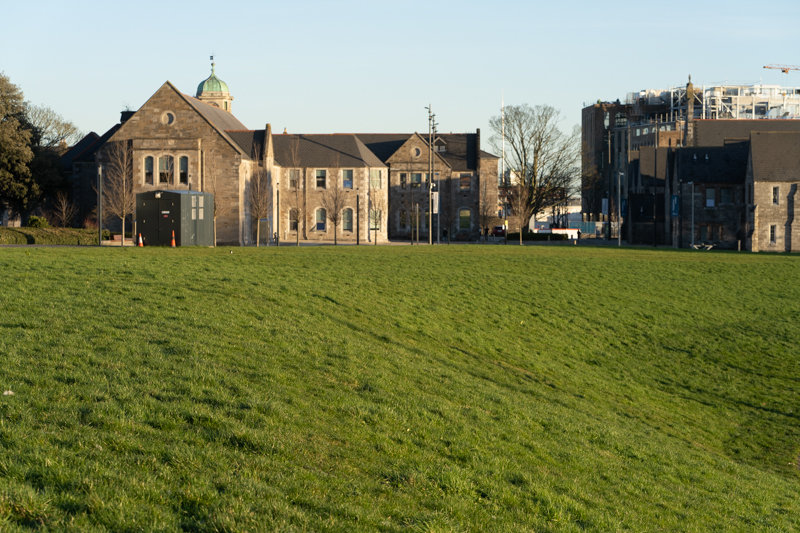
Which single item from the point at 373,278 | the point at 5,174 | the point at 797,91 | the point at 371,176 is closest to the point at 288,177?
the point at 371,176

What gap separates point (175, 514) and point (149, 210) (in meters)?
35.9

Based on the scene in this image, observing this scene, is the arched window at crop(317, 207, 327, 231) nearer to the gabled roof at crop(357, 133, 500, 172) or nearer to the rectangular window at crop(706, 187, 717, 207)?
the gabled roof at crop(357, 133, 500, 172)

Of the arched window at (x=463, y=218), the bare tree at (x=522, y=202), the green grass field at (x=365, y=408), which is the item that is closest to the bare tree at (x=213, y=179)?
the arched window at (x=463, y=218)

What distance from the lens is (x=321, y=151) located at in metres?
74.1

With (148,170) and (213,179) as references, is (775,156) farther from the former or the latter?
(148,170)

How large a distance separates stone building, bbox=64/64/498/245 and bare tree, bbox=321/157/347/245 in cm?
10

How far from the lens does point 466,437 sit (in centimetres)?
1028

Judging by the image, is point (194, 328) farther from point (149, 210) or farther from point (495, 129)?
point (495, 129)

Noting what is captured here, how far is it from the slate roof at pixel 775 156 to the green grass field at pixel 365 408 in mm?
46162

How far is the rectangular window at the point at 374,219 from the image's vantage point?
74.8 m

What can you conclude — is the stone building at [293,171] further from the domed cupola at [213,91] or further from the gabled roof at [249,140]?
the domed cupola at [213,91]

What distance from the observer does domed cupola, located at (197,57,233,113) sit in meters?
100

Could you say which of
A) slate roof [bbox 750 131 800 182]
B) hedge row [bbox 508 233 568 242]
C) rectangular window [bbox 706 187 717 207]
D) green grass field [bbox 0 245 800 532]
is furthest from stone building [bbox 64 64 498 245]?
green grass field [bbox 0 245 800 532]

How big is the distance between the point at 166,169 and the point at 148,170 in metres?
1.49
